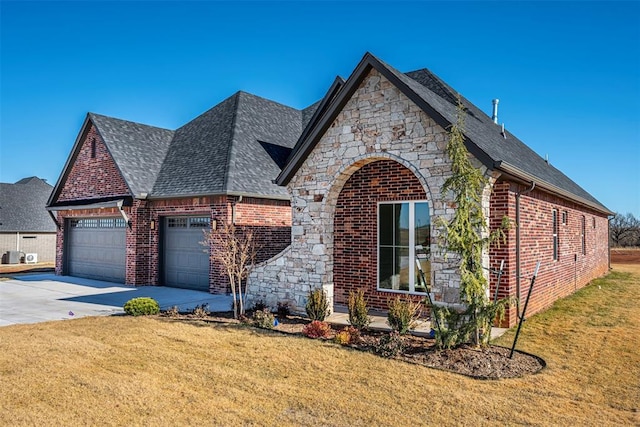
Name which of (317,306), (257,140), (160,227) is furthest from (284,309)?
(257,140)

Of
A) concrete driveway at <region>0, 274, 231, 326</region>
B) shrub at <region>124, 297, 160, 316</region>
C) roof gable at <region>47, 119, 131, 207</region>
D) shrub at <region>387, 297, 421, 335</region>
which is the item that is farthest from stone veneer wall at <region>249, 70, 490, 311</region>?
roof gable at <region>47, 119, 131, 207</region>

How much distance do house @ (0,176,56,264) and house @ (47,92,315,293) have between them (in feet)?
40.1

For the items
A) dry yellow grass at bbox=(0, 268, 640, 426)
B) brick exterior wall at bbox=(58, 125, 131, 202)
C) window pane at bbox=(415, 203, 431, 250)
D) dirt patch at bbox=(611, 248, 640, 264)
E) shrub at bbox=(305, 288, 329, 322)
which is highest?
brick exterior wall at bbox=(58, 125, 131, 202)

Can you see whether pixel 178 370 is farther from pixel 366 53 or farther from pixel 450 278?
pixel 366 53

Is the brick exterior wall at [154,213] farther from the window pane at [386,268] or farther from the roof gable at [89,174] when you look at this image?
the window pane at [386,268]

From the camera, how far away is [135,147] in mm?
18391

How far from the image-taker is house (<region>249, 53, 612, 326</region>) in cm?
892

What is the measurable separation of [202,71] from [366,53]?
882 centimetres

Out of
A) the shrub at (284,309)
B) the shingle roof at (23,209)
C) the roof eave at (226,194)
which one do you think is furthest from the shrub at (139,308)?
the shingle roof at (23,209)

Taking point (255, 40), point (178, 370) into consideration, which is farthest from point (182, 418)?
point (255, 40)

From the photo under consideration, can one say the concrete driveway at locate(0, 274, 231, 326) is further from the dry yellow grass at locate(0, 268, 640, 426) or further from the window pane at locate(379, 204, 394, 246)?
the window pane at locate(379, 204, 394, 246)

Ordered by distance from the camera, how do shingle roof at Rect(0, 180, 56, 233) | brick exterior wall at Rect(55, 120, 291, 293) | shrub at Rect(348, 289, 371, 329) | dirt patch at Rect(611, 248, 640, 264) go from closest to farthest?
shrub at Rect(348, 289, 371, 329)
brick exterior wall at Rect(55, 120, 291, 293)
shingle roof at Rect(0, 180, 56, 233)
dirt patch at Rect(611, 248, 640, 264)

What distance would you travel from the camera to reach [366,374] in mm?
6375

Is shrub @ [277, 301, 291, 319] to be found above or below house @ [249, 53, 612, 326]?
below
